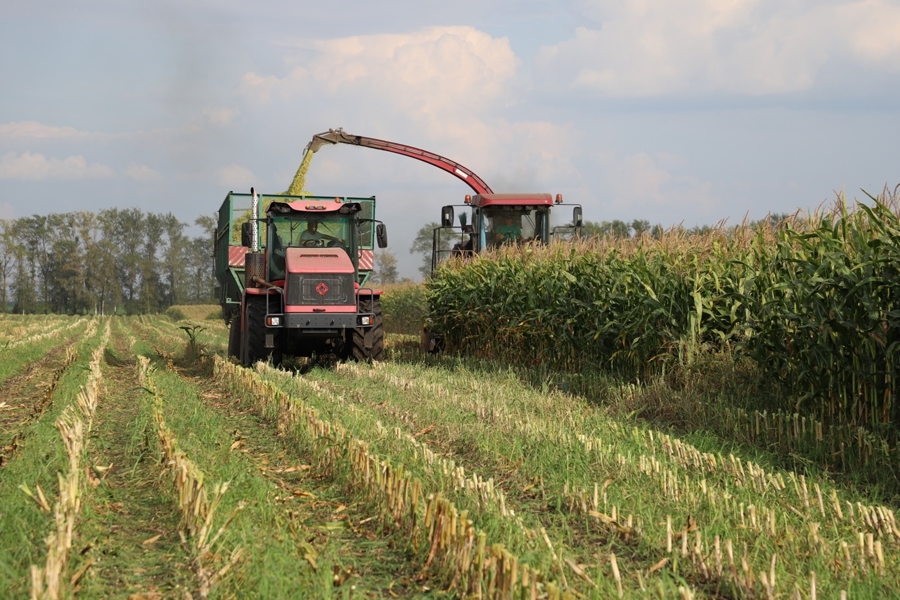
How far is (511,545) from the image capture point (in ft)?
14.0

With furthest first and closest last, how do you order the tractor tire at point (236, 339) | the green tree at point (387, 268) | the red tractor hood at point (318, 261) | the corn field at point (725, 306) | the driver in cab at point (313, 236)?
the green tree at point (387, 268), the tractor tire at point (236, 339), the driver in cab at point (313, 236), the red tractor hood at point (318, 261), the corn field at point (725, 306)

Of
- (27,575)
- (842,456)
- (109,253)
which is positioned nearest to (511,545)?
(27,575)

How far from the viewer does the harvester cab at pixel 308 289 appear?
12.4 metres

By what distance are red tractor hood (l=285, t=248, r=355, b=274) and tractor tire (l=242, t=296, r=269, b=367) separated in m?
0.78

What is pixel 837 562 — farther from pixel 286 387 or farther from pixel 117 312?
pixel 117 312

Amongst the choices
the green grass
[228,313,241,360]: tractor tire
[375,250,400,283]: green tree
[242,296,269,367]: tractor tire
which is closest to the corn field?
[242,296,269,367]: tractor tire

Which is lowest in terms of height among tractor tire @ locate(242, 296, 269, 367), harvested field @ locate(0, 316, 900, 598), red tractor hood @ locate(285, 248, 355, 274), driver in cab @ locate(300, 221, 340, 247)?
harvested field @ locate(0, 316, 900, 598)

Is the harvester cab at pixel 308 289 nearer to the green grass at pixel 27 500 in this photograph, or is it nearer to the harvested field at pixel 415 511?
the harvested field at pixel 415 511

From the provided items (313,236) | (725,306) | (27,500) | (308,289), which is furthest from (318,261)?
(27,500)

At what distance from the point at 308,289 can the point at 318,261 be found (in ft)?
1.73

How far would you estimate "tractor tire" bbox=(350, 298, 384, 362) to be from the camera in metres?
12.9

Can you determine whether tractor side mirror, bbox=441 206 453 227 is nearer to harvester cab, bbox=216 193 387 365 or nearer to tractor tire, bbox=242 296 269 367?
harvester cab, bbox=216 193 387 365

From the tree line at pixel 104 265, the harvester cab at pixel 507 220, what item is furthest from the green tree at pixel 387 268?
the harvester cab at pixel 507 220

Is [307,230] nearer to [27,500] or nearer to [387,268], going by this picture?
[27,500]
